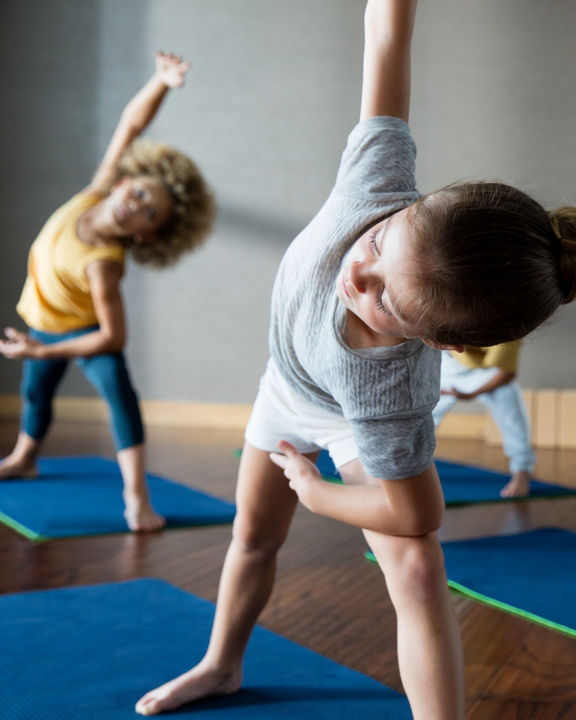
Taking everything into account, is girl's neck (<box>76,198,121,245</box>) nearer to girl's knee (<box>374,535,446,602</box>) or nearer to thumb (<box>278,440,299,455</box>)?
thumb (<box>278,440,299,455</box>)

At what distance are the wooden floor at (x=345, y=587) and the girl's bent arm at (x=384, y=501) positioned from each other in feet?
1.28

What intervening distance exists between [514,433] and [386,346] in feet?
6.02

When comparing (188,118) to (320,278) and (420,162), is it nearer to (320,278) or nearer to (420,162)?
(420,162)

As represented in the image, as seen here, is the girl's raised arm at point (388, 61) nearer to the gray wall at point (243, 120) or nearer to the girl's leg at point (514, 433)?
the girl's leg at point (514, 433)

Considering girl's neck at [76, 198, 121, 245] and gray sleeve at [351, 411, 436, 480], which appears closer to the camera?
gray sleeve at [351, 411, 436, 480]

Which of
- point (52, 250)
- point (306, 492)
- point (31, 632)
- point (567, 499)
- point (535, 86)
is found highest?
point (535, 86)

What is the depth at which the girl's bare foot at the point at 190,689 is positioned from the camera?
1.09 meters

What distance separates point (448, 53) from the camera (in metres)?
3.86

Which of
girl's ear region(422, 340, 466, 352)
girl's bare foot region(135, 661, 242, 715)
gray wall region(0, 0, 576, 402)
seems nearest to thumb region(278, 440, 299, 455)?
girl's ear region(422, 340, 466, 352)

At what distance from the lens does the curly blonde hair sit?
2.28m

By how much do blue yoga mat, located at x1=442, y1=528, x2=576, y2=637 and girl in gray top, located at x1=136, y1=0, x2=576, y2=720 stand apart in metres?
0.56

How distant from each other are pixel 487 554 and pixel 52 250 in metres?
1.34

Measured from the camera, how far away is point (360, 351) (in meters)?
0.87

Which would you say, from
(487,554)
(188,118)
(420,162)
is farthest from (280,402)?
(188,118)
